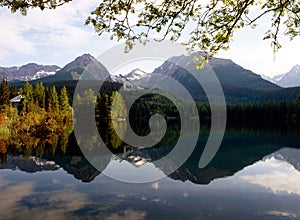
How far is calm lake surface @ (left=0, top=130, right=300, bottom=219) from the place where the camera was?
12.8 metres

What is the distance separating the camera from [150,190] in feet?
55.1

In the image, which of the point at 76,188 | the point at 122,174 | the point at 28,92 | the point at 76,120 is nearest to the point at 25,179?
the point at 76,188

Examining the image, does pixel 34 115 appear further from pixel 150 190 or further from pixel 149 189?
pixel 150 190

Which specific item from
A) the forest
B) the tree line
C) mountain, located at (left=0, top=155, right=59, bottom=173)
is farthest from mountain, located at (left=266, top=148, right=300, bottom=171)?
the tree line

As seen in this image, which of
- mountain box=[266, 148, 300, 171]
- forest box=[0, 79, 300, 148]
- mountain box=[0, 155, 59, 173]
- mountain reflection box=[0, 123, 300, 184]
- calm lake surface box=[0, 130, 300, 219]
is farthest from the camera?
forest box=[0, 79, 300, 148]

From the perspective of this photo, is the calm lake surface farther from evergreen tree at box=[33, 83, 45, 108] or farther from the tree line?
evergreen tree at box=[33, 83, 45, 108]

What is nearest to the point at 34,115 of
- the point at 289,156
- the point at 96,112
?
the point at 96,112

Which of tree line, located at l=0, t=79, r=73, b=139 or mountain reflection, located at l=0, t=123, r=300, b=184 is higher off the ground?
tree line, located at l=0, t=79, r=73, b=139

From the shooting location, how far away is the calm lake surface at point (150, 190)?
42.1 ft

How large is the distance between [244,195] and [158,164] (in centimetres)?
1167

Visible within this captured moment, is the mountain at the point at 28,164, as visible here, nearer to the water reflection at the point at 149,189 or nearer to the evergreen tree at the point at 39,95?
the water reflection at the point at 149,189

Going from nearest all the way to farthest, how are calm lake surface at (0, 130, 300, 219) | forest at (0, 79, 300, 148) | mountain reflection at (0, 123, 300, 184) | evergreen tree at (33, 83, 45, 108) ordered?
1. calm lake surface at (0, 130, 300, 219)
2. mountain reflection at (0, 123, 300, 184)
3. forest at (0, 79, 300, 148)
4. evergreen tree at (33, 83, 45, 108)

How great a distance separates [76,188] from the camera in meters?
17.3

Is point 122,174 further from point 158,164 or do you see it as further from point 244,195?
point 244,195
